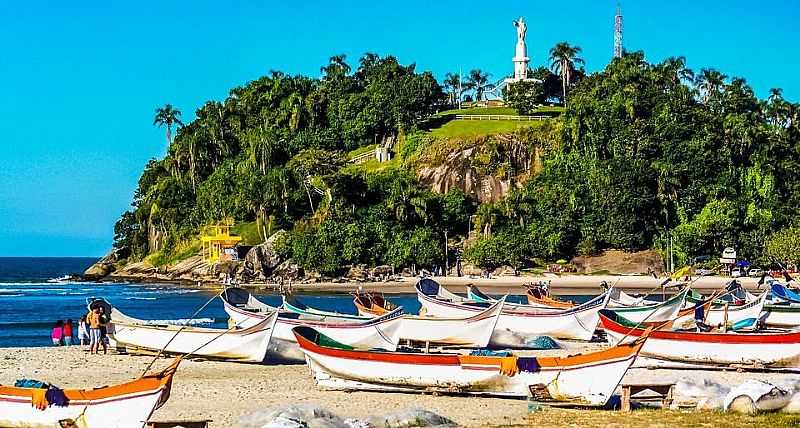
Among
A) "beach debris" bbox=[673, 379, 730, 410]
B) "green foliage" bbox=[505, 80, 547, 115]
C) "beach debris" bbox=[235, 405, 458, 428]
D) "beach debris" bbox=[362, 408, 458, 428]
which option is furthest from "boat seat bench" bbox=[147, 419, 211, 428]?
"green foliage" bbox=[505, 80, 547, 115]

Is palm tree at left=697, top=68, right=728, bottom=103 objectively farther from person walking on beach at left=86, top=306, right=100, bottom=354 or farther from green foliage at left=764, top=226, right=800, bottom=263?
person walking on beach at left=86, top=306, right=100, bottom=354

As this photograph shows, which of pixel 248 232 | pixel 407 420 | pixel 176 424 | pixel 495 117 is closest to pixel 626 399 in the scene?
pixel 407 420

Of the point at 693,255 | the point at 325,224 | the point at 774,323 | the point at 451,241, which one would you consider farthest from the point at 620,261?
the point at 774,323

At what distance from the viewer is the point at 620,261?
301 ft

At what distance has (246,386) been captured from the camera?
25.9 m

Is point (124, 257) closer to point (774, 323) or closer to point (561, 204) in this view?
point (561, 204)

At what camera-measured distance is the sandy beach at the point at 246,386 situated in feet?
70.8

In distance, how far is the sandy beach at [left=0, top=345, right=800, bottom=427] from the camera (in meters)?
21.6

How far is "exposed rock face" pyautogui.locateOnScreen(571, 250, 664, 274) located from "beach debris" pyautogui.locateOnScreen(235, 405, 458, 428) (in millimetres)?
73769

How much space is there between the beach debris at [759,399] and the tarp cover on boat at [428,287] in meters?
Answer: 24.4

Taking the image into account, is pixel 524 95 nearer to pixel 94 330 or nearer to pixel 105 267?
pixel 105 267

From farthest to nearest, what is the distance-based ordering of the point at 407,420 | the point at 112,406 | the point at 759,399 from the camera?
the point at 759,399, the point at 407,420, the point at 112,406

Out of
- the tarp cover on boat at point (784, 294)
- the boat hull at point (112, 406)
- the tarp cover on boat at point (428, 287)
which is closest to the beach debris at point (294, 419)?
the boat hull at point (112, 406)

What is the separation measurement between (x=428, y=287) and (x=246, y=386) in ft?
62.3
